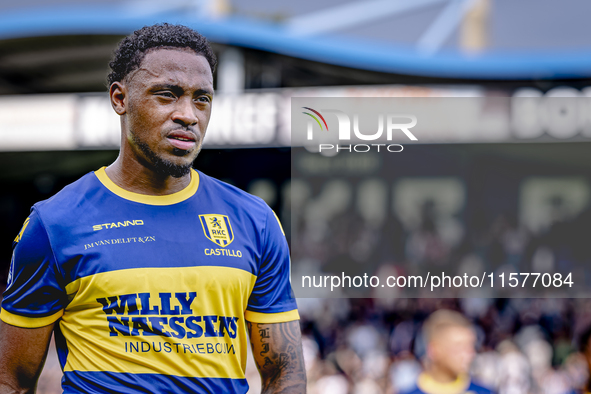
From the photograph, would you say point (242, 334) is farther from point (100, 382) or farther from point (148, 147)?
point (148, 147)

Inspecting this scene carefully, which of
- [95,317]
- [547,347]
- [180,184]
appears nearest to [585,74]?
[547,347]

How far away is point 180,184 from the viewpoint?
1881mm

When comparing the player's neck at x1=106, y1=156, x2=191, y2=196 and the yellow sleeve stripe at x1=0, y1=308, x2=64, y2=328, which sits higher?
the player's neck at x1=106, y1=156, x2=191, y2=196

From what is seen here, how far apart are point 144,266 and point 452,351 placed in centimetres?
410

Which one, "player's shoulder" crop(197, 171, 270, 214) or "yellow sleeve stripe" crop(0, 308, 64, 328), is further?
"player's shoulder" crop(197, 171, 270, 214)

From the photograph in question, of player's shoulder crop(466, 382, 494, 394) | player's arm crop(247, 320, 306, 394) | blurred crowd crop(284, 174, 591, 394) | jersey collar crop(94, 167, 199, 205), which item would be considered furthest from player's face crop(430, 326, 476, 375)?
jersey collar crop(94, 167, 199, 205)

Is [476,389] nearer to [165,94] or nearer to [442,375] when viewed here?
[442,375]

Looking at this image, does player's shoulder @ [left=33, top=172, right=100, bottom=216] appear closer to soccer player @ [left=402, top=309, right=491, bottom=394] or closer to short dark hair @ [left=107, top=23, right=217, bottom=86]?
short dark hair @ [left=107, top=23, right=217, bottom=86]

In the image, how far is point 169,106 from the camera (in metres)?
1.70

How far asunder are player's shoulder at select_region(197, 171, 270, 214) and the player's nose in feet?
1.04

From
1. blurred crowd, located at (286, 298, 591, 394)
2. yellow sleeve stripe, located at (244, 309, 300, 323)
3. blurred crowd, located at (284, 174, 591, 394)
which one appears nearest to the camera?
yellow sleeve stripe, located at (244, 309, 300, 323)

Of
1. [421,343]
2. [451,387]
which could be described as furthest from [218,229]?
[421,343]

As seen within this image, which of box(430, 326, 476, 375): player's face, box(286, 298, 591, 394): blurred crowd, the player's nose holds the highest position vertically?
the player's nose

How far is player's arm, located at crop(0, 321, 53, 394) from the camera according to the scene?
5.66 ft
